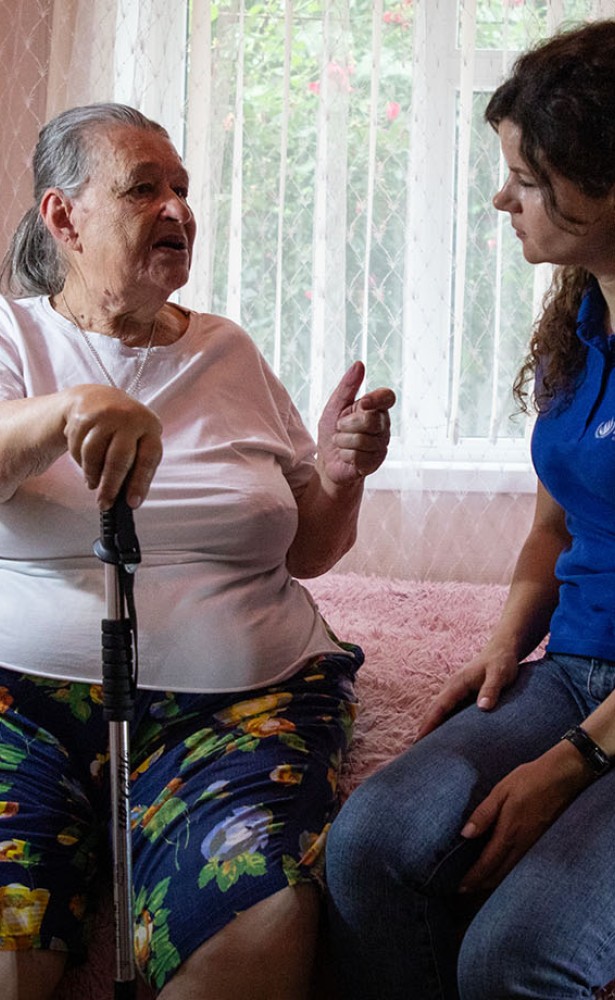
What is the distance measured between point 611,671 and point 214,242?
5.30ft

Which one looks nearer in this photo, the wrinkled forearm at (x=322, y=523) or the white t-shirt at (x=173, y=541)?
the white t-shirt at (x=173, y=541)

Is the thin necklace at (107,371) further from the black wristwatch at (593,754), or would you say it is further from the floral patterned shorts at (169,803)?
the black wristwatch at (593,754)

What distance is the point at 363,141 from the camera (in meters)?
2.65

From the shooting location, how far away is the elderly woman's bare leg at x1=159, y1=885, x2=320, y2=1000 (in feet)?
3.59

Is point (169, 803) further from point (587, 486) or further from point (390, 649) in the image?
point (390, 649)

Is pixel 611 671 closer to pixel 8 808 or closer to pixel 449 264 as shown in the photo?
pixel 8 808

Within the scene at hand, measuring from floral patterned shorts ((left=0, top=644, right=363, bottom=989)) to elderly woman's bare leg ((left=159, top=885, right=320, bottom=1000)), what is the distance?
1 centimetres

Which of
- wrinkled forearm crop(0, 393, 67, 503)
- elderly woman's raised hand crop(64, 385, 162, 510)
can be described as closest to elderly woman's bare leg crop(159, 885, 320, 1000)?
elderly woman's raised hand crop(64, 385, 162, 510)

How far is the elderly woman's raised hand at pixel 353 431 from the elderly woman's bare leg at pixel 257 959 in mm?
531

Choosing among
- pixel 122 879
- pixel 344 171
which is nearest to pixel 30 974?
pixel 122 879

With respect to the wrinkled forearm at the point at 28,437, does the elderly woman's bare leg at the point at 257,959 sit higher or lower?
lower

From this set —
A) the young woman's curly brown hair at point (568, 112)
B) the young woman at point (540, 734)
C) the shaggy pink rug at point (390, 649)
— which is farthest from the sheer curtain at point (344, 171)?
the young woman's curly brown hair at point (568, 112)

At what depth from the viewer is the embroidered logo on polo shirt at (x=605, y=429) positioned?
1.33 metres

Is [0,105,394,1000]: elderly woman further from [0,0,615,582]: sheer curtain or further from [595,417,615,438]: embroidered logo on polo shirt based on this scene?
[0,0,615,582]: sheer curtain
